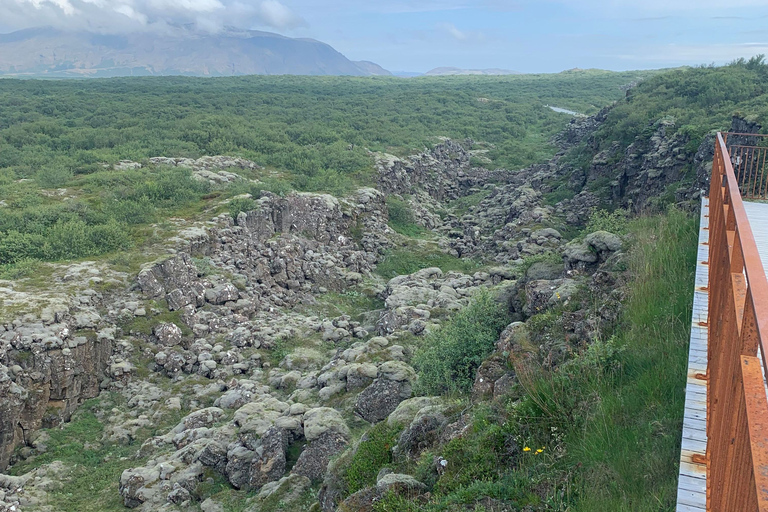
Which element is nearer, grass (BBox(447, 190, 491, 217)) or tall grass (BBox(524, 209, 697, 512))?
tall grass (BBox(524, 209, 697, 512))

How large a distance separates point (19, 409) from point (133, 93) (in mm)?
45176

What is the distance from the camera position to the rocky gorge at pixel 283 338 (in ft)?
27.2

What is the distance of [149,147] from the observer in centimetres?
2772

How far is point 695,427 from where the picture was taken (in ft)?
13.6

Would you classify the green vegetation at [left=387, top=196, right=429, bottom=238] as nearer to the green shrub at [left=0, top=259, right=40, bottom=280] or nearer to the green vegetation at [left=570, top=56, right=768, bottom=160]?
the green vegetation at [left=570, top=56, right=768, bottom=160]

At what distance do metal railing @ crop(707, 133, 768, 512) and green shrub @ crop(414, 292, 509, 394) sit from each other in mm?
4957

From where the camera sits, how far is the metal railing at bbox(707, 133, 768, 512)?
233cm

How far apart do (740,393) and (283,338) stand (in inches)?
503

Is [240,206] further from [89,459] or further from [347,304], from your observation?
[89,459]

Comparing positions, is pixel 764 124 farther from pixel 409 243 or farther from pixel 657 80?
pixel 657 80

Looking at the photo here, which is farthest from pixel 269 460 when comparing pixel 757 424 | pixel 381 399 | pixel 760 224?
pixel 760 224

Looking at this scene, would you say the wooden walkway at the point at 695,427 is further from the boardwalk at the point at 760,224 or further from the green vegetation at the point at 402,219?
the green vegetation at the point at 402,219

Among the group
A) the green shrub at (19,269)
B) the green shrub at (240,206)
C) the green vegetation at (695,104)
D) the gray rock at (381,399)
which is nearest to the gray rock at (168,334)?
the green shrub at (19,269)

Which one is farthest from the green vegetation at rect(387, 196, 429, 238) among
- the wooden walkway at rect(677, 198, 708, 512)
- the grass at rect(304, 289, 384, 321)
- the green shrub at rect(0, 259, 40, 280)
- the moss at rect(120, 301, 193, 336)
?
the wooden walkway at rect(677, 198, 708, 512)
